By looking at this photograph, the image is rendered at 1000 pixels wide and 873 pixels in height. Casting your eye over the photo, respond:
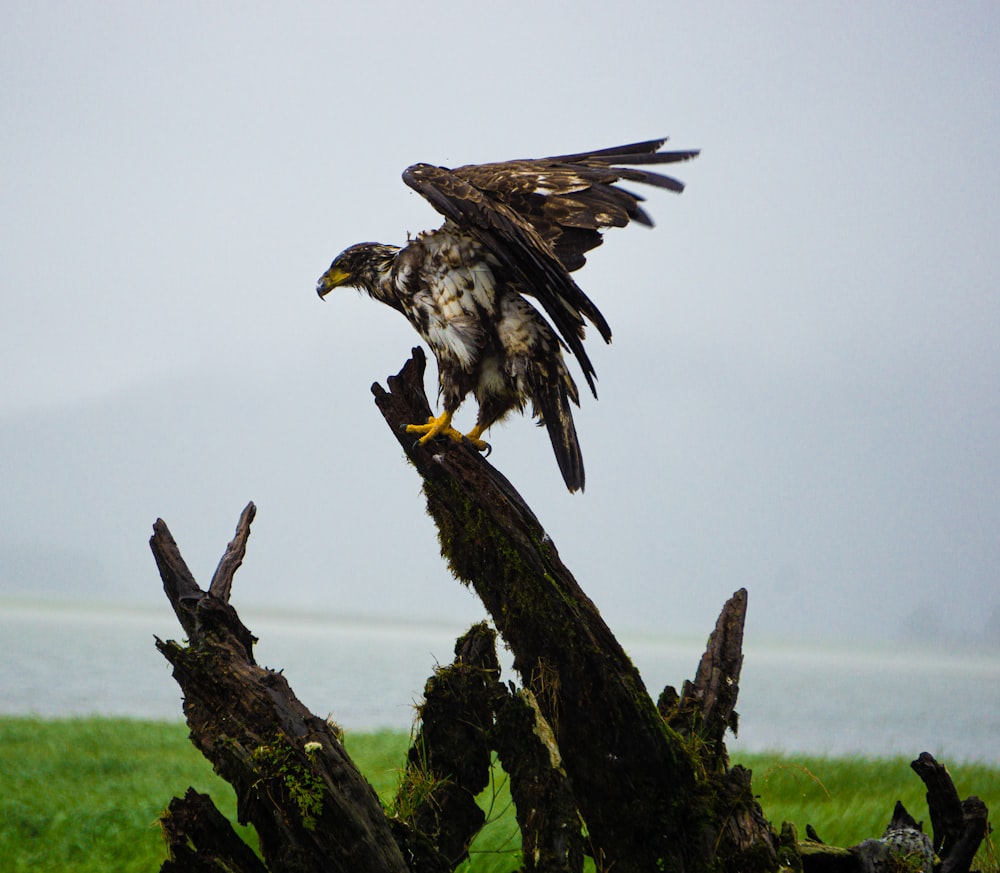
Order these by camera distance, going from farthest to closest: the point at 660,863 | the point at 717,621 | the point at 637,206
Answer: the point at 637,206 < the point at 717,621 < the point at 660,863

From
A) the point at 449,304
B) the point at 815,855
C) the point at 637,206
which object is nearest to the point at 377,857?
the point at 815,855

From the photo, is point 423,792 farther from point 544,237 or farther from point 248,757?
point 544,237

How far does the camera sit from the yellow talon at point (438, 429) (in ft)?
13.7

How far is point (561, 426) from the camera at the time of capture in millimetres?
4301

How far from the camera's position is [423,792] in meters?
3.52

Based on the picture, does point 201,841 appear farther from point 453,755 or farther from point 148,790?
point 148,790

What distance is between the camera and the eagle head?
15.9ft

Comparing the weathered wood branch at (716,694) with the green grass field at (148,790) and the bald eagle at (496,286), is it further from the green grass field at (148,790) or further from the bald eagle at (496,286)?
the bald eagle at (496,286)

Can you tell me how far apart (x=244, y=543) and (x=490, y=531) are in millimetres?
1108

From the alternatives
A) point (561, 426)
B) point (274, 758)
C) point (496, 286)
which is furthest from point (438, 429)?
point (274, 758)

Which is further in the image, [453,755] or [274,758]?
[453,755]

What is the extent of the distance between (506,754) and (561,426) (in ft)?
5.43

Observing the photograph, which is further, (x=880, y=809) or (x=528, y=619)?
(x=880, y=809)

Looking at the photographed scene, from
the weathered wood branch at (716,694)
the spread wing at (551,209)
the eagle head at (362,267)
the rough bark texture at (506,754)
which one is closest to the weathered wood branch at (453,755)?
the rough bark texture at (506,754)
